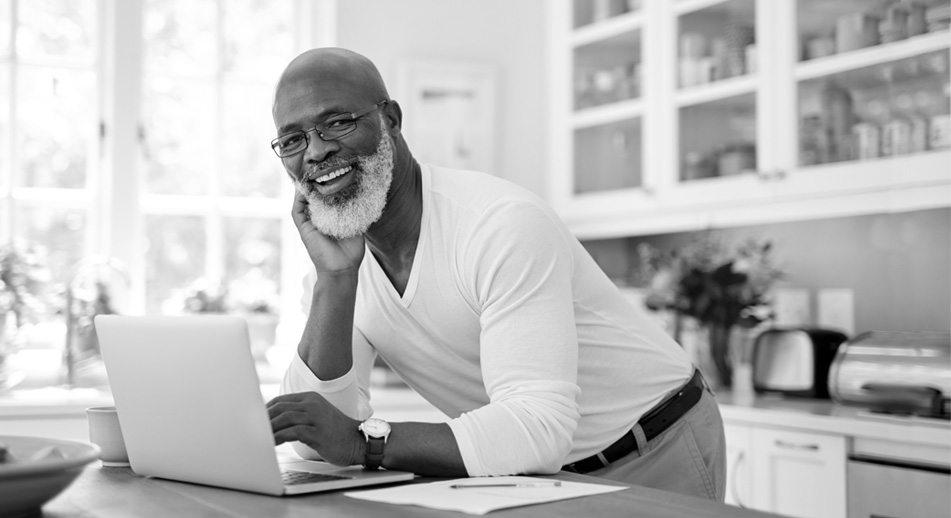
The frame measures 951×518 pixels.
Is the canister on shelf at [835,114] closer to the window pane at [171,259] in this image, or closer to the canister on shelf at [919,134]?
the canister on shelf at [919,134]

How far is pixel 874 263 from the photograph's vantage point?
3.32 meters

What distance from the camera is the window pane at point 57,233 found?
3607 mm

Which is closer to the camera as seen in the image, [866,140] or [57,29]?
[866,140]

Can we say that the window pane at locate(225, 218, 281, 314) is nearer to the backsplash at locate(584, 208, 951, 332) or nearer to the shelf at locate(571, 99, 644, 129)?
the shelf at locate(571, 99, 644, 129)

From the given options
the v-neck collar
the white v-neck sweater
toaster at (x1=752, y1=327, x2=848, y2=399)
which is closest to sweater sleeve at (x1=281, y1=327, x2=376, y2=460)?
the white v-neck sweater

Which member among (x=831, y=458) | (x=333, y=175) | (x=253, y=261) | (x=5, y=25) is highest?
(x=5, y=25)

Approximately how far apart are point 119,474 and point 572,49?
2882 millimetres

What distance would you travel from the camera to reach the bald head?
1.63 metres

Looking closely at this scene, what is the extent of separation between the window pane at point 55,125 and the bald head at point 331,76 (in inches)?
89.2

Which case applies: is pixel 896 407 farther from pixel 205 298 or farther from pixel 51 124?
pixel 51 124

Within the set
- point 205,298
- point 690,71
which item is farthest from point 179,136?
point 690,71

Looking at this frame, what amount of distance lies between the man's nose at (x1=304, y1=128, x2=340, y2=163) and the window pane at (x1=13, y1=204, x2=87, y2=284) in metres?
2.31

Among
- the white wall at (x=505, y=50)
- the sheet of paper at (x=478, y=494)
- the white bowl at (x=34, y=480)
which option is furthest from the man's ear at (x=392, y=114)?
the white wall at (x=505, y=50)

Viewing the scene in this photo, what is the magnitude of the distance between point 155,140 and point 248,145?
344 millimetres
